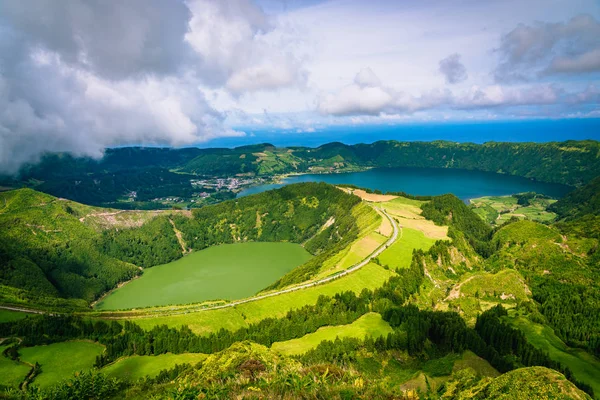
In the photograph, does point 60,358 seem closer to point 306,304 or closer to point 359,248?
point 306,304

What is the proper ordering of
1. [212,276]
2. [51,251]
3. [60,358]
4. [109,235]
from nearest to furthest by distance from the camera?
[60,358] → [51,251] → [212,276] → [109,235]

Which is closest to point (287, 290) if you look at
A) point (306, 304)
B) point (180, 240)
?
point (306, 304)

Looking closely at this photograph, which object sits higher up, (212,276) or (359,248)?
(359,248)

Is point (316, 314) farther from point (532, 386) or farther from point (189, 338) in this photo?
point (532, 386)

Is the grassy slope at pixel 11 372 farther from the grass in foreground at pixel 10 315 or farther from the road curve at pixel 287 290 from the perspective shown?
the road curve at pixel 287 290

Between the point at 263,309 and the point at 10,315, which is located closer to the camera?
the point at 10,315

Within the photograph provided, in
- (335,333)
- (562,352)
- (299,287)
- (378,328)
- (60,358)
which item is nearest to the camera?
(60,358)

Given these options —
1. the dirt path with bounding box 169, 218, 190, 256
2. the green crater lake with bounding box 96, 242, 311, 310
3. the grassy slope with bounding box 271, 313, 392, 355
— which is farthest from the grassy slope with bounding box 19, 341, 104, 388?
the dirt path with bounding box 169, 218, 190, 256
